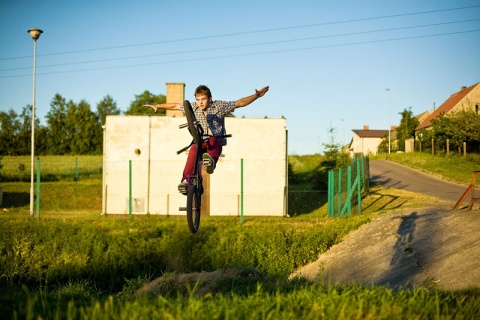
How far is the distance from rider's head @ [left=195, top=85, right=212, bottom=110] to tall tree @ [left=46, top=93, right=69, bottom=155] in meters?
70.9

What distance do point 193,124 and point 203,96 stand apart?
655 mm

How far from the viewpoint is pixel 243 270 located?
35.5 ft

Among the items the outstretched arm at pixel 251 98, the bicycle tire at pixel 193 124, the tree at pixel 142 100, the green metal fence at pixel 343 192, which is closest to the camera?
the bicycle tire at pixel 193 124

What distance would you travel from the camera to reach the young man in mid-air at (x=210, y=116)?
7152mm

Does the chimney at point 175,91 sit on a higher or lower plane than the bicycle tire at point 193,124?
higher

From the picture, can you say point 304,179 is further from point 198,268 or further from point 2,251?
point 2,251

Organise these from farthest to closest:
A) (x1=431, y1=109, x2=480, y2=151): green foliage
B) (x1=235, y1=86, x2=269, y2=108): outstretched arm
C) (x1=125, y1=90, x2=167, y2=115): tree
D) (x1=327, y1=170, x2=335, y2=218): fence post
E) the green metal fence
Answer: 1. (x1=125, y1=90, x2=167, y2=115): tree
2. (x1=431, y1=109, x2=480, y2=151): green foliage
3. (x1=327, y1=170, x2=335, y2=218): fence post
4. the green metal fence
5. (x1=235, y1=86, x2=269, y2=108): outstretched arm

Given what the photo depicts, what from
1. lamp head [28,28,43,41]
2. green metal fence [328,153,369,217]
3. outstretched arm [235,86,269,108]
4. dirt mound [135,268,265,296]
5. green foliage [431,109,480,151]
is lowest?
dirt mound [135,268,265,296]

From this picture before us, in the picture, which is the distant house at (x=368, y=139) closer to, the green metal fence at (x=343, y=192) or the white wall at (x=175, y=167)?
the white wall at (x=175, y=167)

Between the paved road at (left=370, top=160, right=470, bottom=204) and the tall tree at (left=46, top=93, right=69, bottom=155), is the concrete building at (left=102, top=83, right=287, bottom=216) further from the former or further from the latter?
the tall tree at (left=46, top=93, right=69, bottom=155)

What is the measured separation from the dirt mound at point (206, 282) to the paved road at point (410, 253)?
4.87 feet

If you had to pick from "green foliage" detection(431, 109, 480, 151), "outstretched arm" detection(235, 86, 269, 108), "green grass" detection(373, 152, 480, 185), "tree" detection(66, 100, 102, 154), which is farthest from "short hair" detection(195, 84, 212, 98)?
"tree" detection(66, 100, 102, 154)

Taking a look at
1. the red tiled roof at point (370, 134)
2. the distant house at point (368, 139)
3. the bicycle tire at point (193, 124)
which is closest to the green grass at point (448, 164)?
the bicycle tire at point (193, 124)

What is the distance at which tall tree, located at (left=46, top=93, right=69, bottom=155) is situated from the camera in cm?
7581
